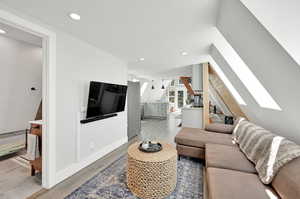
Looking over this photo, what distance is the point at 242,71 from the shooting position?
2455mm

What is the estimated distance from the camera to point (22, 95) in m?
3.68

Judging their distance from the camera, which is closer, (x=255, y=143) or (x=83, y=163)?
(x=255, y=143)

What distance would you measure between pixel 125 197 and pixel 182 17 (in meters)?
2.51

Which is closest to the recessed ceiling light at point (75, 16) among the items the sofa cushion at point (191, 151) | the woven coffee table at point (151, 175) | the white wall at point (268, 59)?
the white wall at point (268, 59)

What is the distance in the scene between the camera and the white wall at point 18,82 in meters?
3.36

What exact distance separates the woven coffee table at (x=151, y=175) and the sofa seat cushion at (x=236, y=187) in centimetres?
53

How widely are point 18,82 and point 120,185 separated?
157 inches

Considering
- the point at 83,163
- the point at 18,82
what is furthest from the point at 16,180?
the point at 18,82

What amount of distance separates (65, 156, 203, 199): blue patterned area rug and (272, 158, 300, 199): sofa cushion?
902mm

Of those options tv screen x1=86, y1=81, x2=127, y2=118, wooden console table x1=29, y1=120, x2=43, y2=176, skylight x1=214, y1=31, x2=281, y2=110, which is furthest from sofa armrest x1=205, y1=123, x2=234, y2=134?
wooden console table x1=29, y1=120, x2=43, y2=176

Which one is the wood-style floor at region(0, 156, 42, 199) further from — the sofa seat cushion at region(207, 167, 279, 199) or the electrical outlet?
the sofa seat cushion at region(207, 167, 279, 199)

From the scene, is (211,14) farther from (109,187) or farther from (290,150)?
(109,187)

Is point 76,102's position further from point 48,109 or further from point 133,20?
point 133,20

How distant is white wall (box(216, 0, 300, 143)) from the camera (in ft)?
3.87
